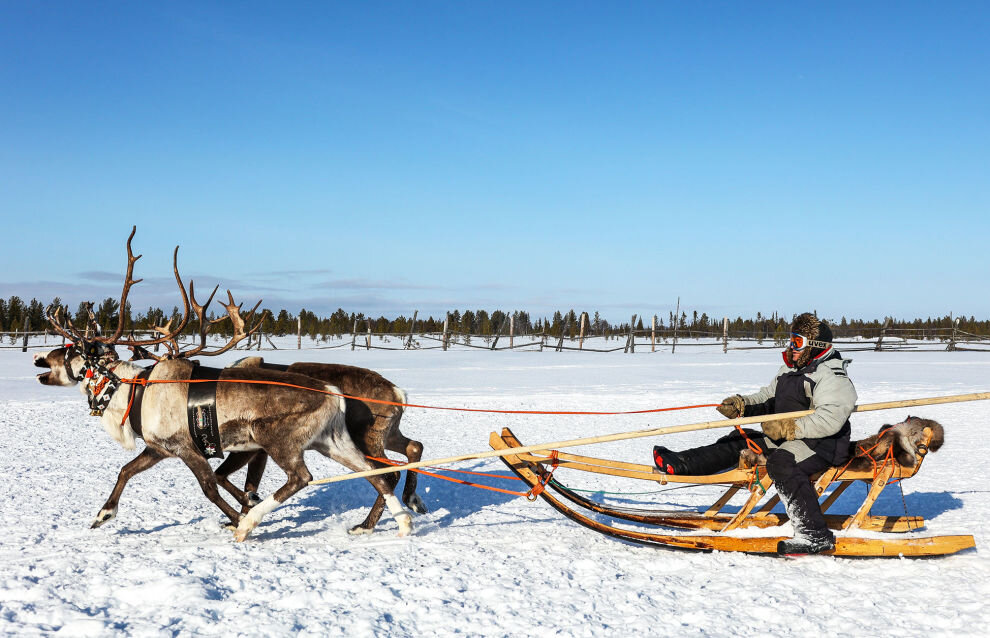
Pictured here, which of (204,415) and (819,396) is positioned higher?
(819,396)

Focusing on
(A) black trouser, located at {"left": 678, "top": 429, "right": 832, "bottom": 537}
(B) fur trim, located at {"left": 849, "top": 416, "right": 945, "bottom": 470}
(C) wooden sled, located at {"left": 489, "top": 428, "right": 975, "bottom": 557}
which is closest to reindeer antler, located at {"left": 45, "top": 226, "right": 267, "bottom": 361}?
(C) wooden sled, located at {"left": 489, "top": 428, "right": 975, "bottom": 557}

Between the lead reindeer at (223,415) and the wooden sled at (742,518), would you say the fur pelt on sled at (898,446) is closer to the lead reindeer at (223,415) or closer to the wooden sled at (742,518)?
the wooden sled at (742,518)

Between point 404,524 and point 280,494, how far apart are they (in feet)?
2.98

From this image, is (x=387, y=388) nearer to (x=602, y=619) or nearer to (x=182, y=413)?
(x=182, y=413)

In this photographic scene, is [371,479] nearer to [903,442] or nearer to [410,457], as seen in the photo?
[410,457]

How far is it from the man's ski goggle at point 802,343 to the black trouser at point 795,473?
25.2 inches

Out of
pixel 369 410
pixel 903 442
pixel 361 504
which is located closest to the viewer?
pixel 903 442

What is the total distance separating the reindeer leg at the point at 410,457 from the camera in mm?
5668

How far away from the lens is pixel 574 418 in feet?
39.0

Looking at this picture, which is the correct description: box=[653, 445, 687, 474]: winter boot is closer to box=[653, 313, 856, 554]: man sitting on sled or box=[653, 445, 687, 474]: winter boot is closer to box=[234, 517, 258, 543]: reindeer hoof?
box=[653, 313, 856, 554]: man sitting on sled

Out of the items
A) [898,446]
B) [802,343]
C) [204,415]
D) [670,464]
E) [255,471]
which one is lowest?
[255,471]

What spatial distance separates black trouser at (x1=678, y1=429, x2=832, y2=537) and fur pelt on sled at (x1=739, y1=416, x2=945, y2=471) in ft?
0.47

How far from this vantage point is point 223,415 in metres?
4.92

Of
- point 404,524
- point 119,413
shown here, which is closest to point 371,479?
point 404,524
